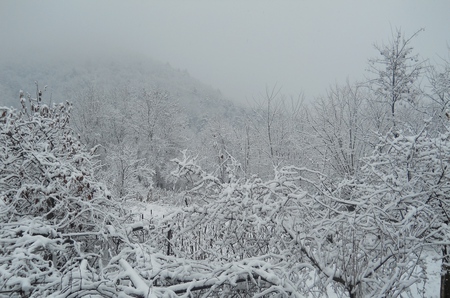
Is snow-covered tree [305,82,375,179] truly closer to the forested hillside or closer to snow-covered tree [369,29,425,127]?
the forested hillside

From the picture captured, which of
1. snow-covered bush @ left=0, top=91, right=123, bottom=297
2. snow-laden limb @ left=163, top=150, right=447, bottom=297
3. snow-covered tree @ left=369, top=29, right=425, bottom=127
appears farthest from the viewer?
snow-covered tree @ left=369, top=29, right=425, bottom=127

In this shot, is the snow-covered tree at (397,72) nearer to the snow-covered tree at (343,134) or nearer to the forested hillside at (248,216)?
the forested hillside at (248,216)

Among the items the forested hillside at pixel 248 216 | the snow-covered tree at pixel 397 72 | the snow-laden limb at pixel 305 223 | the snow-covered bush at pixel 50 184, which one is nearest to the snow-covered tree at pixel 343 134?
the forested hillside at pixel 248 216

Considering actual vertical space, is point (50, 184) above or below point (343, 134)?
below

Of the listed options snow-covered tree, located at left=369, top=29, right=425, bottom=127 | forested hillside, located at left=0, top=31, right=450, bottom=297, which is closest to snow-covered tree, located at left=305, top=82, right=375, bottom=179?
forested hillside, located at left=0, top=31, right=450, bottom=297

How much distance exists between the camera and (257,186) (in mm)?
3396

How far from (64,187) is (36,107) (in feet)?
6.30

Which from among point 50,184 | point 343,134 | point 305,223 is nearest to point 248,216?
point 305,223

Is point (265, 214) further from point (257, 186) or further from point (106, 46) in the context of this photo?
point (106, 46)

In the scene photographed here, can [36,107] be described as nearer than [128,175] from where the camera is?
Yes

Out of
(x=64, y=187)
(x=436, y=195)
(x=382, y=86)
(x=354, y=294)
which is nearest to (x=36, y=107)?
(x=64, y=187)

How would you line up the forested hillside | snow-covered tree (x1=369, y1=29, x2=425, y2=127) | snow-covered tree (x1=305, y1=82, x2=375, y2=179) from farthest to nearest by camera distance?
snow-covered tree (x1=305, y1=82, x2=375, y2=179) < snow-covered tree (x1=369, y1=29, x2=425, y2=127) < the forested hillside

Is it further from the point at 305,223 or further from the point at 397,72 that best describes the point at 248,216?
the point at 397,72

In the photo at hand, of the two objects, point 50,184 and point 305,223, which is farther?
point 50,184
